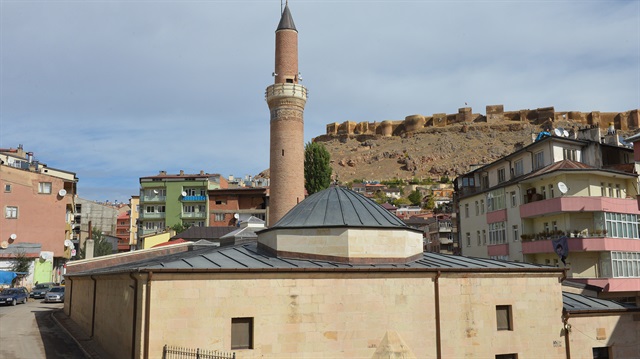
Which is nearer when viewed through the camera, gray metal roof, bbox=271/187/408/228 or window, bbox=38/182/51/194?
gray metal roof, bbox=271/187/408/228

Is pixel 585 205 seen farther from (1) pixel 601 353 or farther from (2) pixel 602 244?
(1) pixel 601 353

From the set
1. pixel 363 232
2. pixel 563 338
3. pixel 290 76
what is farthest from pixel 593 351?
pixel 290 76

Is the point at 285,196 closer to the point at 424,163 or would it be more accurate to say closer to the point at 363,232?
the point at 363,232

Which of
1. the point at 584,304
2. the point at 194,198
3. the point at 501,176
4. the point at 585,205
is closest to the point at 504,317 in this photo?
the point at 584,304

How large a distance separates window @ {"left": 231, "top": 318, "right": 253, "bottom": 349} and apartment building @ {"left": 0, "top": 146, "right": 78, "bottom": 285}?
4434cm

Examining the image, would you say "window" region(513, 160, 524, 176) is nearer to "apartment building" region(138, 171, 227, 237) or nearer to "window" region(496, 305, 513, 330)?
"window" region(496, 305, 513, 330)

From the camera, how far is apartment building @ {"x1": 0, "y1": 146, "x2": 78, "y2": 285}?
2125 inches

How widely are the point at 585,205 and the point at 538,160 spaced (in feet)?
19.8

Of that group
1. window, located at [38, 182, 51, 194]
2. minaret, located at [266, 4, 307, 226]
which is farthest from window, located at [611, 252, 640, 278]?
window, located at [38, 182, 51, 194]

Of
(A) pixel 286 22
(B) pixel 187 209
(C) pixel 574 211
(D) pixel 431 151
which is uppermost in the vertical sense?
(D) pixel 431 151

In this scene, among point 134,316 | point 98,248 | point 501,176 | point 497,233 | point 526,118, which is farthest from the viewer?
point 526,118

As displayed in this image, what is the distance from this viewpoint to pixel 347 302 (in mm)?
17531

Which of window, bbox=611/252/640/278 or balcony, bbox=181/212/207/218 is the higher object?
balcony, bbox=181/212/207/218

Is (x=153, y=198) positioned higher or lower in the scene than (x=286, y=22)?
lower
